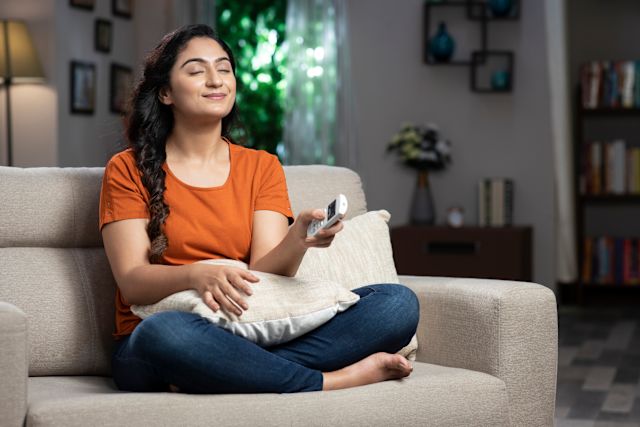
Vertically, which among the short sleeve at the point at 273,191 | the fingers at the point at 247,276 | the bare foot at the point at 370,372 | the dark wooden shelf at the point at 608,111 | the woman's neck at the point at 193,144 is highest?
the dark wooden shelf at the point at 608,111

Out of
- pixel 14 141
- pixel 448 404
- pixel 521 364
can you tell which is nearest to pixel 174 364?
pixel 448 404

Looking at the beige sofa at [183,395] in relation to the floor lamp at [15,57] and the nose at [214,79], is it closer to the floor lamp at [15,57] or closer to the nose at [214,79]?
the nose at [214,79]

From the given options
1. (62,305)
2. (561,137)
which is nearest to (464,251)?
(561,137)

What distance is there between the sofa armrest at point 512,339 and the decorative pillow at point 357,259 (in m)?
0.15

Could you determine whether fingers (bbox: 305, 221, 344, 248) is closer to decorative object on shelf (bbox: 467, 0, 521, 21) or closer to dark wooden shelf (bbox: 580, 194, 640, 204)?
decorative object on shelf (bbox: 467, 0, 521, 21)

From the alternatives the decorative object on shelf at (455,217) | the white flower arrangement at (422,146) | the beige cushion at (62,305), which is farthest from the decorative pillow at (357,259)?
the white flower arrangement at (422,146)

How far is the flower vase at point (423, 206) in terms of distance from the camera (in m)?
5.70

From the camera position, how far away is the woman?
183 cm

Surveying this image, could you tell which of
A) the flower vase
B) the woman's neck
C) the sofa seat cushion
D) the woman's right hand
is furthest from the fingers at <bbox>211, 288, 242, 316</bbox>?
the flower vase

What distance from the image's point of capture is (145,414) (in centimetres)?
170

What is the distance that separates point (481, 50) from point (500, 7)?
0.93 feet

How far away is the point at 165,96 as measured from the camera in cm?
224

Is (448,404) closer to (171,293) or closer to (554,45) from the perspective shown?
(171,293)

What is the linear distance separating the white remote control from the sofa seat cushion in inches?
11.7
